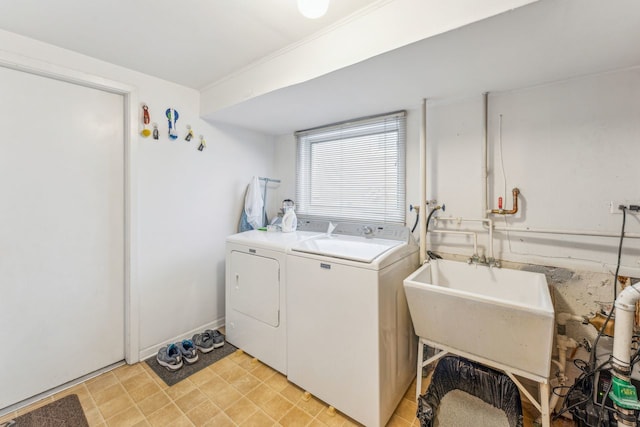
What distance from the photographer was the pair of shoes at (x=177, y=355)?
6.88 ft

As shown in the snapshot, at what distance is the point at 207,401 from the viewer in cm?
178

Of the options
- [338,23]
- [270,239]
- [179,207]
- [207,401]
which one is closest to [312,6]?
[338,23]

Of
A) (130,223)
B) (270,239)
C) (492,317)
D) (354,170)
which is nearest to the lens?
(492,317)

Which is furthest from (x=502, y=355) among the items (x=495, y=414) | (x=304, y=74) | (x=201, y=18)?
(x=201, y=18)

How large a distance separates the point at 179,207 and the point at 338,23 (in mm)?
1929

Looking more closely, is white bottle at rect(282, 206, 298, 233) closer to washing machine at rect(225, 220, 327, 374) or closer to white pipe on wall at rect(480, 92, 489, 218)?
washing machine at rect(225, 220, 327, 374)

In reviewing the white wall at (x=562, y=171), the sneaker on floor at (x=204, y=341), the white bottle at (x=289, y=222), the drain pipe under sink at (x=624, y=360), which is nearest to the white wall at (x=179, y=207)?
the sneaker on floor at (x=204, y=341)

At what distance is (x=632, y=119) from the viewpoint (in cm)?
147

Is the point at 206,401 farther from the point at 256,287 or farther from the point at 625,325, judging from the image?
the point at 625,325

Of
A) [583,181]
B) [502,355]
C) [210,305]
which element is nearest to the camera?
[502,355]

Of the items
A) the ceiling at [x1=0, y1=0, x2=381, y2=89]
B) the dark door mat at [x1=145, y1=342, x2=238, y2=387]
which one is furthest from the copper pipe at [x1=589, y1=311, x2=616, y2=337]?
the dark door mat at [x1=145, y1=342, x2=238, y2=387]

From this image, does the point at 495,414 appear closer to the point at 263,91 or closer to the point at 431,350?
the point at 431,350

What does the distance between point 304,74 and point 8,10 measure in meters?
1.57

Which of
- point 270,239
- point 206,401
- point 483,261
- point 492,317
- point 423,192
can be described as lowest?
point 206,401
